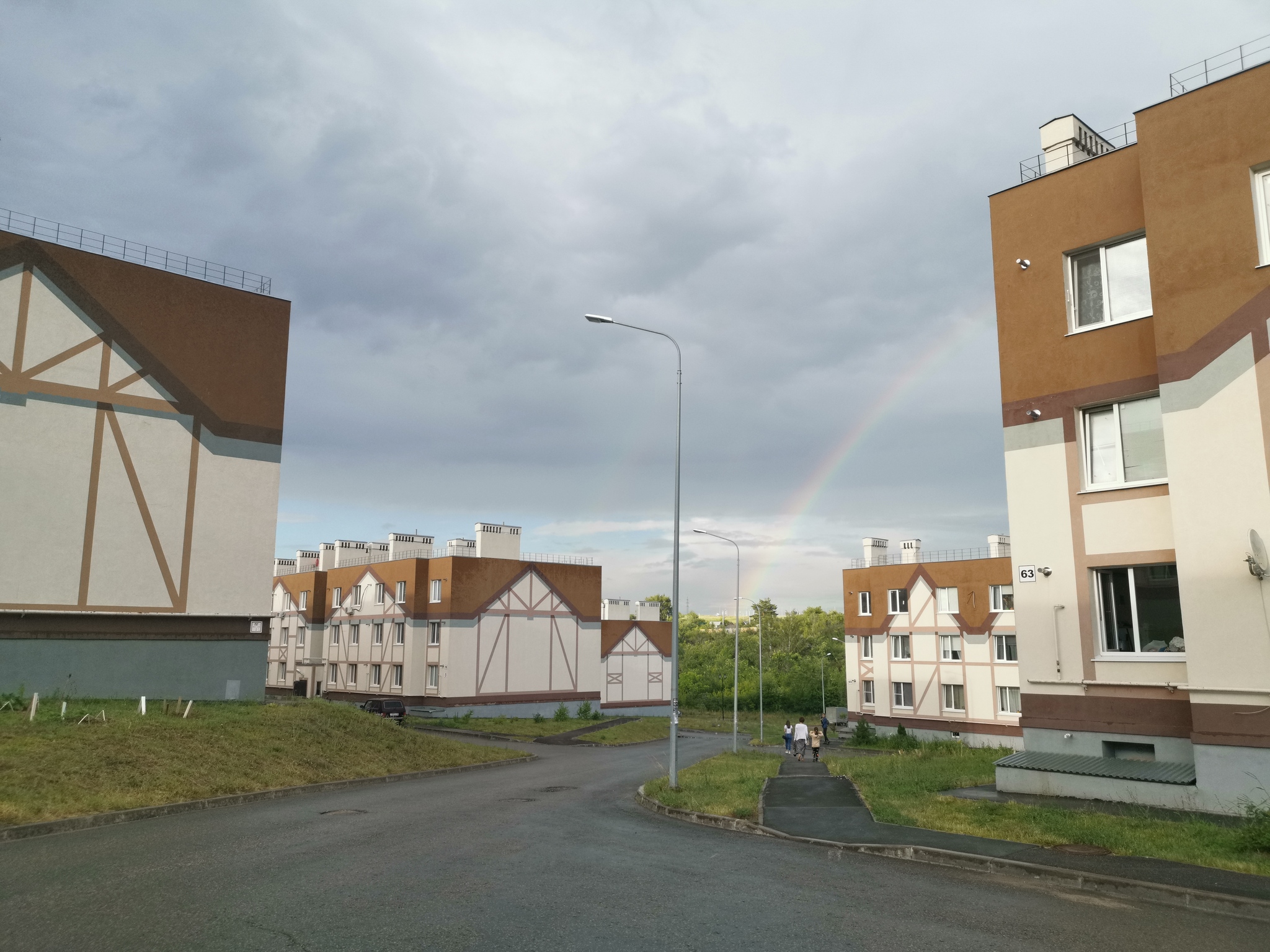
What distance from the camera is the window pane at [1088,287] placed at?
1730cm

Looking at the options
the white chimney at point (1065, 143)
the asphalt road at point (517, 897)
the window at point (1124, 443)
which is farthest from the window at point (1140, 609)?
the white chimney at point (1065, 143)

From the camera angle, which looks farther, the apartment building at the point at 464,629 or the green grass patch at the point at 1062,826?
the apartment building at the point at 464,629

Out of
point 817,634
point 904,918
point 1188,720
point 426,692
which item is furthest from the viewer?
point 817,634

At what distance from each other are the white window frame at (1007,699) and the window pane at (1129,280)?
38330mm

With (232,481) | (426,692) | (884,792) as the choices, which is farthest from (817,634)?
(884,792)

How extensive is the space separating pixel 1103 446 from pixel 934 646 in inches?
1575

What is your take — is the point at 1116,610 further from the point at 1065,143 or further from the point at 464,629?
the point at 464,629

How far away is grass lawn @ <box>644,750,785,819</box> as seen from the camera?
16453 mm

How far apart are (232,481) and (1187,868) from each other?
3152cm

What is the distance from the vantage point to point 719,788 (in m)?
19.7

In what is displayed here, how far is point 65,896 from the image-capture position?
9461 millimetres

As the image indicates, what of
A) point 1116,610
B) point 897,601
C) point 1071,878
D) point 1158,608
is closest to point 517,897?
point 1071,878

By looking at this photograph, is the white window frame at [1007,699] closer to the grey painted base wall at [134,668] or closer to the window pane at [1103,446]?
the window pane at [1103,446]

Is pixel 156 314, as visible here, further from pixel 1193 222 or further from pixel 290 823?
pixel 1193 222
